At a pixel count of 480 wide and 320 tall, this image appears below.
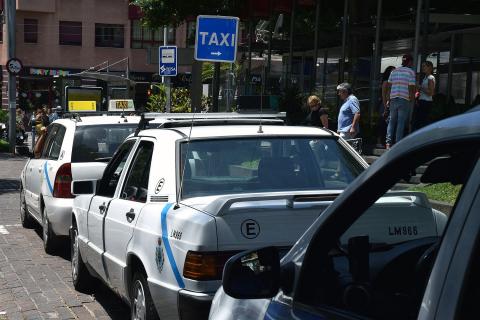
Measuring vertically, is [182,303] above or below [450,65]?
below

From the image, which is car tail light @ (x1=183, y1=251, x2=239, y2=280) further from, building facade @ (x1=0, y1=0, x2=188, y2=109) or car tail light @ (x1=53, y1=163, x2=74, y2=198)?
building facade @ (x1=0, y1=0, x2=188, y2=109)

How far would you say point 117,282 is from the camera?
20.2ft

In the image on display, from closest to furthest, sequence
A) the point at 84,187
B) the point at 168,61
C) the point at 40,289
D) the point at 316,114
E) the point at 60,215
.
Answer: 1. the point at 84,187
2. the point at 40,289
3. the point at 60,215
4. the point at 316,114
5. the point at 168,61

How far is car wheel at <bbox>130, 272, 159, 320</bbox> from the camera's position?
532 cm

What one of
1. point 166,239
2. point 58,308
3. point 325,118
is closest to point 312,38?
point 325,118

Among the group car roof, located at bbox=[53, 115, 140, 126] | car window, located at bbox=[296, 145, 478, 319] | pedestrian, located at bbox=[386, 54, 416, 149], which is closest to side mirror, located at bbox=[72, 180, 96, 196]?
car roof, located at bbox=[53, 115, 140, 126]

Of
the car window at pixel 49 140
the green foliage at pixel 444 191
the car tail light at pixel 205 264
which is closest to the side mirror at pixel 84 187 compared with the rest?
the car tail light at pixel 205 264

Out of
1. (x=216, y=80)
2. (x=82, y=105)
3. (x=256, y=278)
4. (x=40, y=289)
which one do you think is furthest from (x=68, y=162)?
(x=82, y=105)

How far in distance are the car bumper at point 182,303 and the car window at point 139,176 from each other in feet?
3.31

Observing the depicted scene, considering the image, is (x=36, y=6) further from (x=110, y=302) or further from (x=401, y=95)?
(x=110, y=302)

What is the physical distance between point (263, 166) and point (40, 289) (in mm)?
3116

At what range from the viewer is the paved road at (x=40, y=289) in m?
7.04

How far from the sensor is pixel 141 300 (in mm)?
5473

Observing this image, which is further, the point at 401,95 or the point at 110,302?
the point at 401,95
